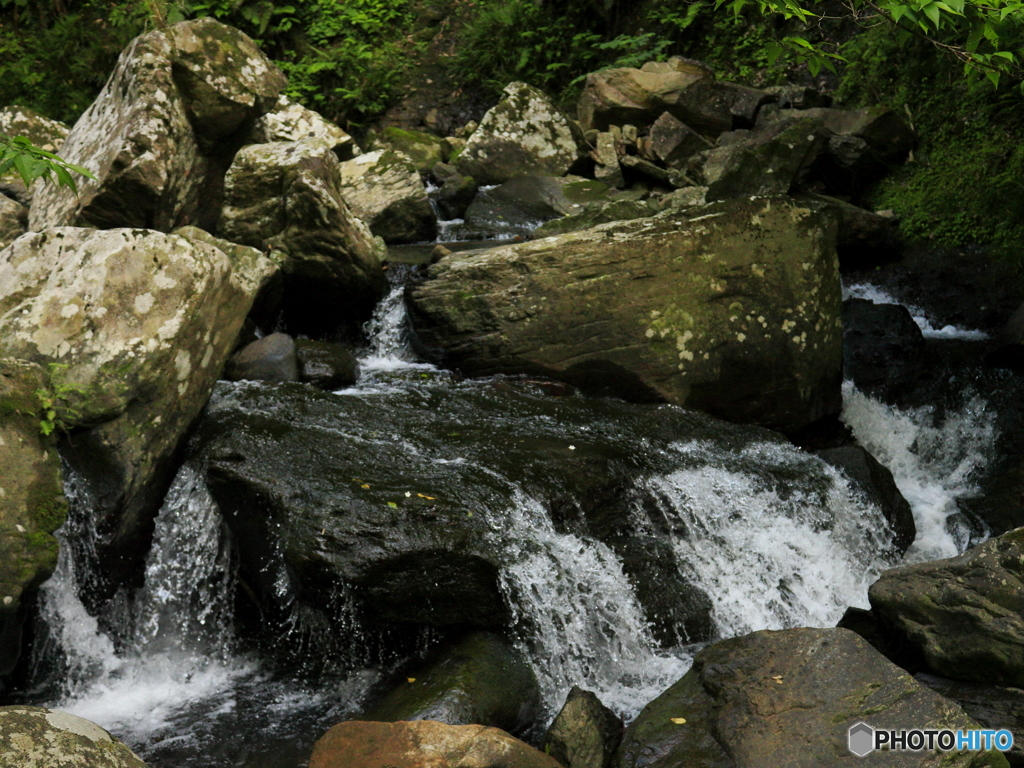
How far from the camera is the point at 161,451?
4750mm

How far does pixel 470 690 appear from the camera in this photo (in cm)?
400

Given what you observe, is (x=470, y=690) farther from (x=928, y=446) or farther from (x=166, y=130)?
(x=166, y=130)

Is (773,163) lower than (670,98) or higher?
lower

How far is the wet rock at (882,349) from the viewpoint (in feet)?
25.5

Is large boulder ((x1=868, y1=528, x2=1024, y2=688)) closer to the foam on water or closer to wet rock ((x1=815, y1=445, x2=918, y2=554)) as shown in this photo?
wet rock ((x1=815, y1=445, x2=918, y2=554))

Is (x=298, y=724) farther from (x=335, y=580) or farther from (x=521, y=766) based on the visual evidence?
(x=521, y=766)

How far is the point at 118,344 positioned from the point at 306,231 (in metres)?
3.15

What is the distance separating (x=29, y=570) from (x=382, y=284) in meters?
4.42

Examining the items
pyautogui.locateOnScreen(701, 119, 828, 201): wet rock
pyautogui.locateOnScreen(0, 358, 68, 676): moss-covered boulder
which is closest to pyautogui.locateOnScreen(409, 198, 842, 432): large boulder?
pyautogui.locateOnScreen(701, 119, 828, 201): wet rock

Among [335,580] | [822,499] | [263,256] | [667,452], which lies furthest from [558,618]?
[263,256]

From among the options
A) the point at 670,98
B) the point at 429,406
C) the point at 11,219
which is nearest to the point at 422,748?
the point at 429,406

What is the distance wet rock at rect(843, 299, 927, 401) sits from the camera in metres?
7.76

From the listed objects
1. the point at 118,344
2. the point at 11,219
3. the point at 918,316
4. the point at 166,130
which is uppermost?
the point at 166,130

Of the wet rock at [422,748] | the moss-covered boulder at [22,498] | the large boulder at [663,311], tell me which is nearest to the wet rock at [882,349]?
the large boulder at [663,311]
